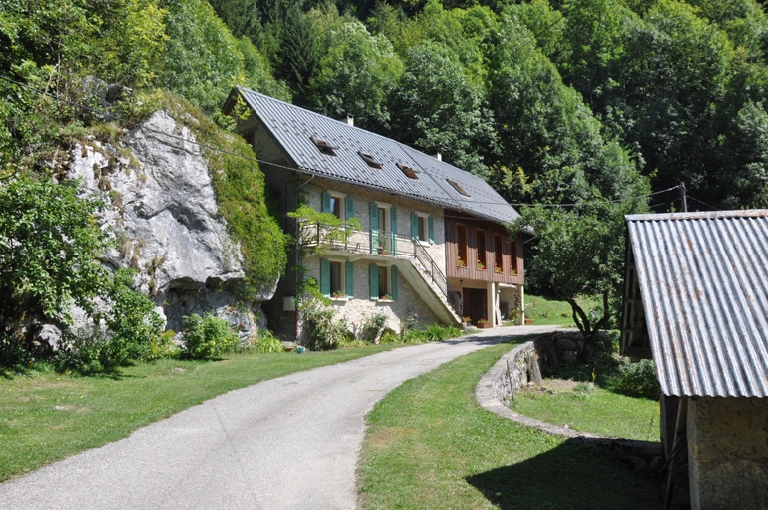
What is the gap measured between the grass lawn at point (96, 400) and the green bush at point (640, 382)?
9.06m

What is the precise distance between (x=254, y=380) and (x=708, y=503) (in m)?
9.12

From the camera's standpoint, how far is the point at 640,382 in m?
17.0

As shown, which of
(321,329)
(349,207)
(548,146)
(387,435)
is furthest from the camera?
(548,146)

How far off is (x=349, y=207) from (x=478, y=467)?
15.3m

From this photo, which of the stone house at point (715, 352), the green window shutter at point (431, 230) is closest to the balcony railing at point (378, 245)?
the green window shutter at point (431, 230)

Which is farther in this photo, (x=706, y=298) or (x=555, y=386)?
(x=555, y=386)

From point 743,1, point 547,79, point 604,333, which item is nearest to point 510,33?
point 547,79

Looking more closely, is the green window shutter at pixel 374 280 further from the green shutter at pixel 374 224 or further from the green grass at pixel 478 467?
the green grass at pixel 478 467

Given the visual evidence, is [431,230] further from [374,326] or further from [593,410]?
[593,410]

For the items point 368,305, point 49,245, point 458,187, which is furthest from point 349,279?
point 49,245

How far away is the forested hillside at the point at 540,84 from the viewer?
37.8m


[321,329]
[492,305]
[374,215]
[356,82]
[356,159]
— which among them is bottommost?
[321,329]

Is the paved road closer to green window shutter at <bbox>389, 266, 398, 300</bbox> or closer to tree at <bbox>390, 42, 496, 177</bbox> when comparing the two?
green window shutter at <bbox>389, 266, 398, 300</bbox>

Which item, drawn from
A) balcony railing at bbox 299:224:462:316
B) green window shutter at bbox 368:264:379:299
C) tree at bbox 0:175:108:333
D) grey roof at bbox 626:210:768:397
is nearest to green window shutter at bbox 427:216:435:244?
balcony railing at bbox 299:224:462:316
